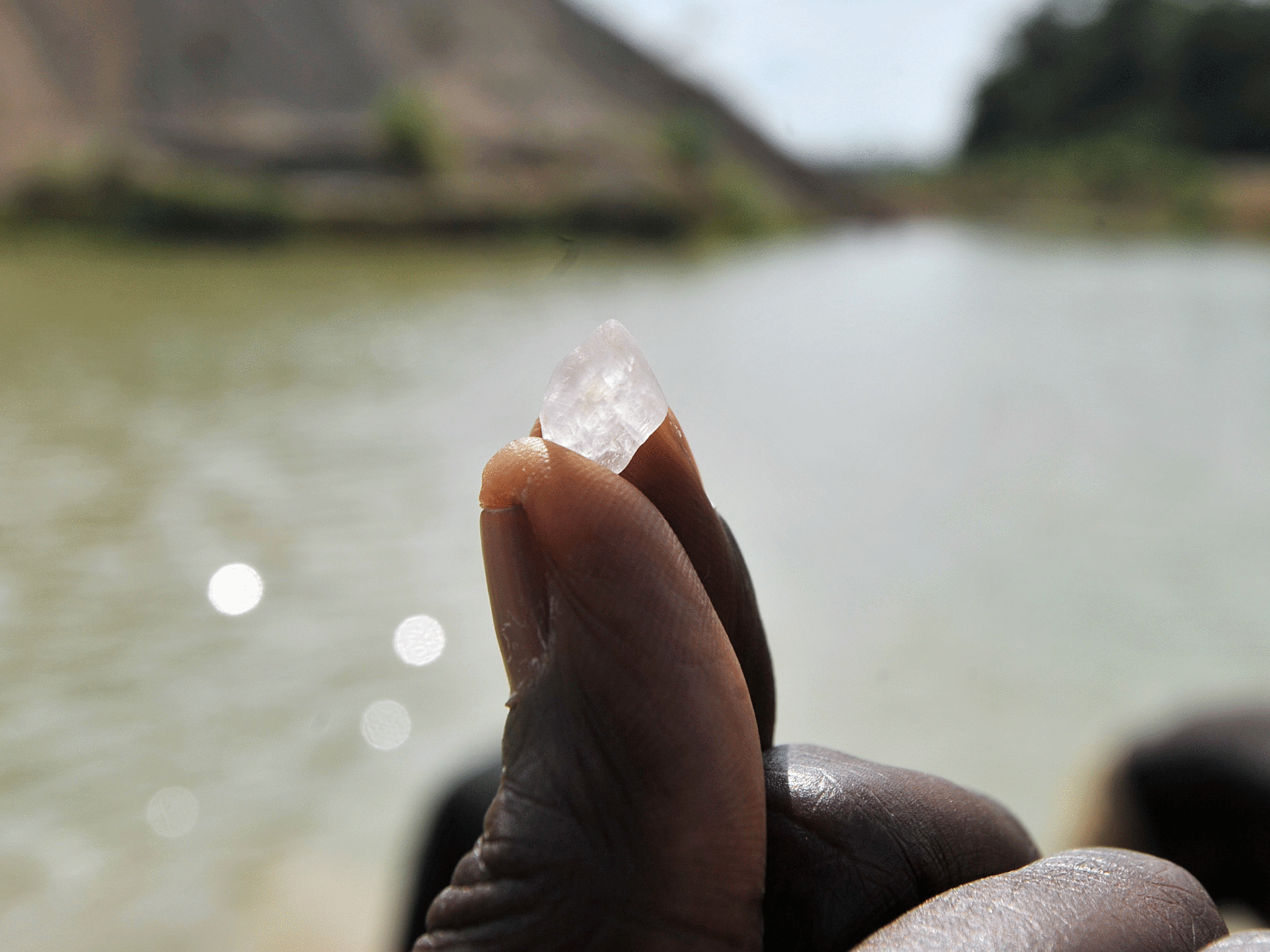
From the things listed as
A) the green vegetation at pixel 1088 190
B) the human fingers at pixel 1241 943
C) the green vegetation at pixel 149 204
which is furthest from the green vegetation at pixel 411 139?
the human fingers at pixel 1241 943

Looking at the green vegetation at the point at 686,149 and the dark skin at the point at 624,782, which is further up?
the green vegetation at the point at 686,149

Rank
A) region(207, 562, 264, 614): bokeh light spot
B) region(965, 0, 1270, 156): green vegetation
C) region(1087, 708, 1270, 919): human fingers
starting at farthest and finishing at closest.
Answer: region(965, 0, 1270, 156): green vegetation
region(207, 562, 264, 614): bokeh light spot
region(1087, 708, 1270, 919): human fingers

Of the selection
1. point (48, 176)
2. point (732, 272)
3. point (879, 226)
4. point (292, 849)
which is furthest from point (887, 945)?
point (879, 226)

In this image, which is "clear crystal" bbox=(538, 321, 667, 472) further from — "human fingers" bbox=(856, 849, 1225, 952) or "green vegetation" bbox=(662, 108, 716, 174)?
"green vegetation" bbox=(662, 108, 716, 174)

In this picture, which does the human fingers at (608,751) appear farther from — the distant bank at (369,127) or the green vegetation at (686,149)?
the green vegetation at (686,149)

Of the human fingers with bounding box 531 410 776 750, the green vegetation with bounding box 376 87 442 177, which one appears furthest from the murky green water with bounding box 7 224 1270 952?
the green vegetation with bounding box 376 87 442 177

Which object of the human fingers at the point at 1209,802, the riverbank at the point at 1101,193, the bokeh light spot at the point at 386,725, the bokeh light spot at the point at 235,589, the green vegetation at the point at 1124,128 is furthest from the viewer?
the green vegetation at the point at 1124,128
